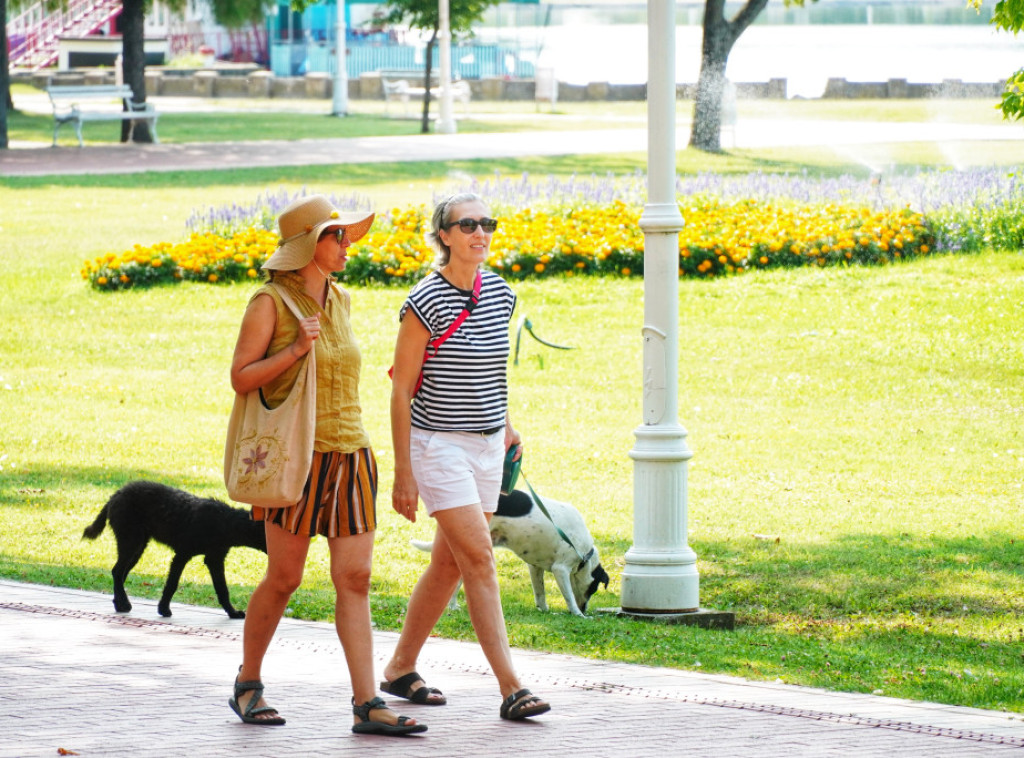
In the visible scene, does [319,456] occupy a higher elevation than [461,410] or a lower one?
lower

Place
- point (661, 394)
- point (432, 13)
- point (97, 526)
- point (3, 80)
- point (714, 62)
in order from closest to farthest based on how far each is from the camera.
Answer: point (97, 526) < point (661, 394) < point (714, 62) < point (3, 80) < point (432, 13)

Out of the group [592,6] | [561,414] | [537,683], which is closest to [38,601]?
[537,683]

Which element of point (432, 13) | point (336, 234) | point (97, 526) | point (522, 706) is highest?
point (432, 13)

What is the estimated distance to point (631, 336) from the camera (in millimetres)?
15867

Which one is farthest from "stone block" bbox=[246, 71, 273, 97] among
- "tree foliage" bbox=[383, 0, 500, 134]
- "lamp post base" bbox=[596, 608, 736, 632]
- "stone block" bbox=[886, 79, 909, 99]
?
"lamp post base" bbox=[596, 608, 736, 632]

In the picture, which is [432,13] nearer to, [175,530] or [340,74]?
[340,74]

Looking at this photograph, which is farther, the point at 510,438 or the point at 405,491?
the point at 510,438

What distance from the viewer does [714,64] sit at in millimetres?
29516

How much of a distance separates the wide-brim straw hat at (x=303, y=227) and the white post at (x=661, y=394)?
2.31m

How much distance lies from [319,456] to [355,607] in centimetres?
51

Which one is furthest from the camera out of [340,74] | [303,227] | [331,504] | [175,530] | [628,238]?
[340,74]

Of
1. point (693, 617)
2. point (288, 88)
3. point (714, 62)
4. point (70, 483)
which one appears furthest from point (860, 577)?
point (288, 88)

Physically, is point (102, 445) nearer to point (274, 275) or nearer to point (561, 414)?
point (561, 414)

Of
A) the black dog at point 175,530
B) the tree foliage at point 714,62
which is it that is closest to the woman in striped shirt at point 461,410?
the black dog at point 175,530
